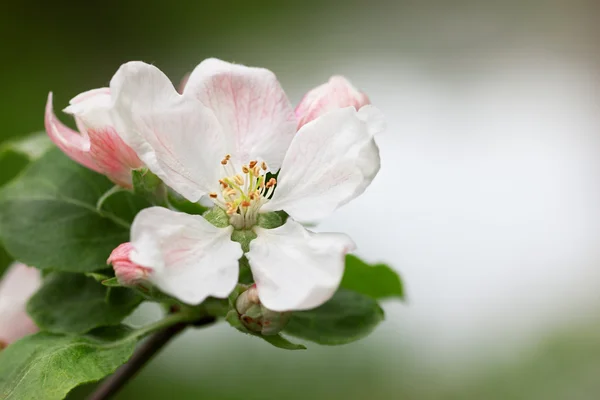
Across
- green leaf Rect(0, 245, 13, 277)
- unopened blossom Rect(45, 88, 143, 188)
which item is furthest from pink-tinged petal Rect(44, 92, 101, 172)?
green leaf Rect(0, 245, 13, 277)

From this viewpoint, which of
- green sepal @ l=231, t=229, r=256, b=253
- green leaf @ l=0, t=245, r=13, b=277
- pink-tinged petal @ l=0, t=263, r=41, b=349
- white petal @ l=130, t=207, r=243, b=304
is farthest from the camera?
green leaf @ l=0, t=245, r=13, b=277

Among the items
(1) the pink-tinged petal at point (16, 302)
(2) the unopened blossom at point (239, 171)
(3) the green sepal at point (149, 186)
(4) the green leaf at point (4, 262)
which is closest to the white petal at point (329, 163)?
(2) the unopened blossom at point (239, 171)

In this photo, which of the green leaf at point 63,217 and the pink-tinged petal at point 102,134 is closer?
the pink-tinged petal at point 102,134

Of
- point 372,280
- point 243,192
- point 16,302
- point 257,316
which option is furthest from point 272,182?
point 16,302

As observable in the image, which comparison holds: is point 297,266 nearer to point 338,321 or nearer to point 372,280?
point 338,321

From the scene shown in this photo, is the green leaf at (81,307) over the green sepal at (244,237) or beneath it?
beneath

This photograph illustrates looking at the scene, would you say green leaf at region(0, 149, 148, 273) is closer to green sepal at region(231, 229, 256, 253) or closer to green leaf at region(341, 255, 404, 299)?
green sepal at region(231, 229, 256, 253)

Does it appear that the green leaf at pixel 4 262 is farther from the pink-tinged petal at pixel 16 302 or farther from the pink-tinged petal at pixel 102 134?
the pink-tinged petal at pixel 102 134
